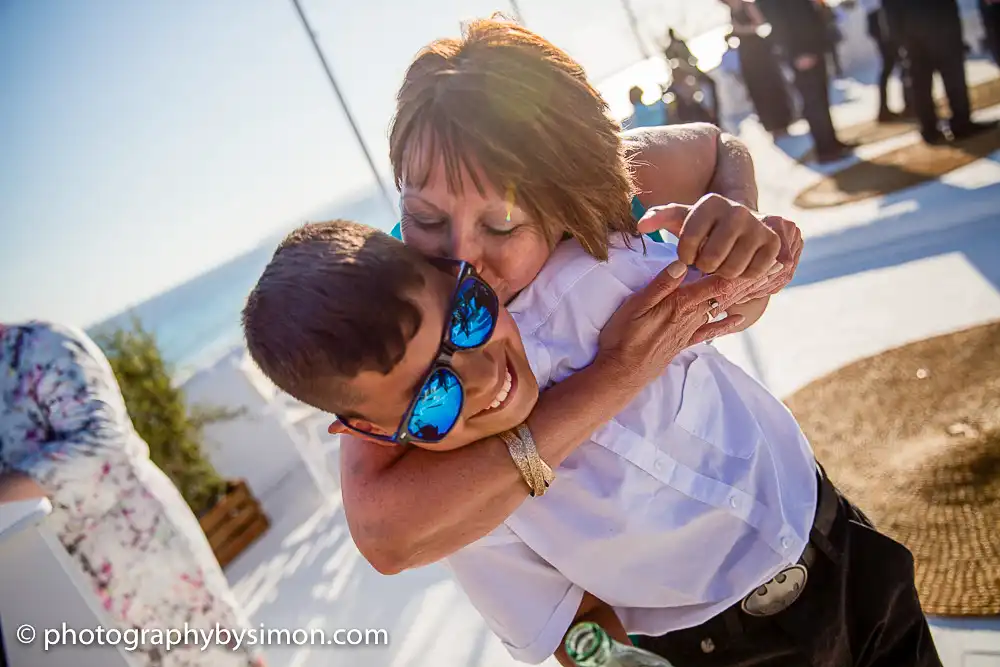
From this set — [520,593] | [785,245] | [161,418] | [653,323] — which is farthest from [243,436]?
[785,245]

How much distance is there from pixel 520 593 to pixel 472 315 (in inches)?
20.1

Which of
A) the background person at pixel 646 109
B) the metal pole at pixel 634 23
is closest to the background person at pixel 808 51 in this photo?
the background person at pixel 646 109

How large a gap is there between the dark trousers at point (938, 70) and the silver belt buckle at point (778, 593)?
4815mm

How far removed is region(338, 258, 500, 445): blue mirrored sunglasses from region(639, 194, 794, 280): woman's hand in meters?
0.26

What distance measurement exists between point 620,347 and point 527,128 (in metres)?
0.38

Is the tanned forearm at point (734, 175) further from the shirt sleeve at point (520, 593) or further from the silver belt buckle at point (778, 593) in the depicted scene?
the shirt sleeve at point (520, 593)

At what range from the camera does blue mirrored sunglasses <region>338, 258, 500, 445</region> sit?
2.98 feet

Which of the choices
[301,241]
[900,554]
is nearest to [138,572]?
[301,241]

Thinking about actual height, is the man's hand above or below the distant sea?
above

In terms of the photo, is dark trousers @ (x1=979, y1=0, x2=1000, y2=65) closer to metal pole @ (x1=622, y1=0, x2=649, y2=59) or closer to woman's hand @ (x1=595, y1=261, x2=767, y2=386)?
woman's hand @ (x1=595, y1=261, x2=767, y2=386)

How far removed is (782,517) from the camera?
1162 mm

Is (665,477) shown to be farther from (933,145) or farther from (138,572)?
(933,145)

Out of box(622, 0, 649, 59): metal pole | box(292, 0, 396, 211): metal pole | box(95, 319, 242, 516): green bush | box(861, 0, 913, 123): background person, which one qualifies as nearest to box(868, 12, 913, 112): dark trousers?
box(861, 0, 913, 123): background person

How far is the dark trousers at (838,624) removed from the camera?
1.21 meters
